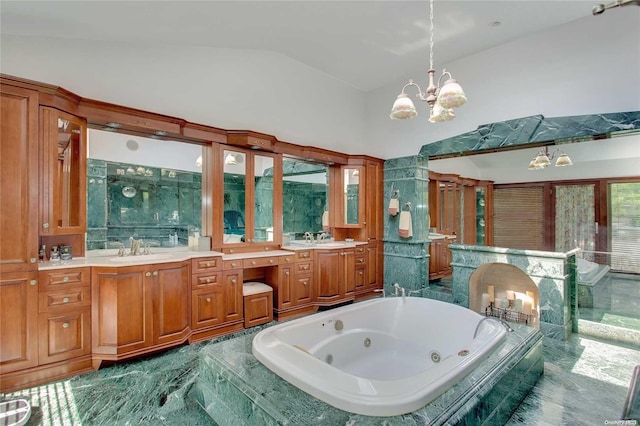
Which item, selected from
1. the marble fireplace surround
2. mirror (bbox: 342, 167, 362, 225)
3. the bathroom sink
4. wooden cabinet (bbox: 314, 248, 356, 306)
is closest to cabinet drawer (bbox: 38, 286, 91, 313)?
the bathroom sink

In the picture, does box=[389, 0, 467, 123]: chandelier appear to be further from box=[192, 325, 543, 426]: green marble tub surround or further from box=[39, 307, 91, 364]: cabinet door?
box=[39, 307, 91, 364]: cabinet door

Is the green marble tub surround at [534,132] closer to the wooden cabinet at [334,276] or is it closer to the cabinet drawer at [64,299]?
the wooden cabinet at [334,276]

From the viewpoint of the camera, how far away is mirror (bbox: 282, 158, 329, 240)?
4.37 metres

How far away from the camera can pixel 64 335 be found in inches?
94.0

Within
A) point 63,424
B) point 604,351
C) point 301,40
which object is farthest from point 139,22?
point 604,351

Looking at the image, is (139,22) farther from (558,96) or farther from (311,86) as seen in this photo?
(558,96)

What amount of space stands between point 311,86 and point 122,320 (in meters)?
3.83

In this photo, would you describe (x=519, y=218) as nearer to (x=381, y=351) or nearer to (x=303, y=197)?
(x=381, y=351)

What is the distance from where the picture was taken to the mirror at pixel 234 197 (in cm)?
360

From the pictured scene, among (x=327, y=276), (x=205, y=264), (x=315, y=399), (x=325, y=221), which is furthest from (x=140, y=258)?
(x=325, y=221)

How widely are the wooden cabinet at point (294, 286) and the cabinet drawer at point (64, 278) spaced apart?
6.29ft

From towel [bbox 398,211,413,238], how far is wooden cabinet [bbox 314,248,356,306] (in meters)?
0.80

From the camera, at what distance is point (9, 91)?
7.19 feet

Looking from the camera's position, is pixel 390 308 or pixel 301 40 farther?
pixel 301 40
